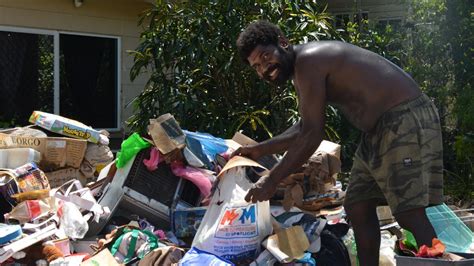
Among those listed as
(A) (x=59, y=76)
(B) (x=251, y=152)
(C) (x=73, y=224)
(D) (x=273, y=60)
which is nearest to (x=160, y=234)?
(C) (x=73, y=224)

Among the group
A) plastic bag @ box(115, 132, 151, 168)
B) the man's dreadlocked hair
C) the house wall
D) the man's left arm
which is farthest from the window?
the man's left arm

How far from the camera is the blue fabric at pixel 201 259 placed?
376 cm

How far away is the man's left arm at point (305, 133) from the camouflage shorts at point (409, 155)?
0.38 meters

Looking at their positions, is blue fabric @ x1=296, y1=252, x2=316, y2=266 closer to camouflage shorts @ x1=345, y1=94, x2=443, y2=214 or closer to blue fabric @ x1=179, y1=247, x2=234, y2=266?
blue fabric @ x1=179, y1=247, x2=234, y2=266

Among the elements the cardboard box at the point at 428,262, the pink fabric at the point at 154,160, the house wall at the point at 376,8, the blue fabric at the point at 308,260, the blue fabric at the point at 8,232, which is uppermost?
the house wall at the point at 376,8

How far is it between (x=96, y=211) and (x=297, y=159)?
6.50 feet

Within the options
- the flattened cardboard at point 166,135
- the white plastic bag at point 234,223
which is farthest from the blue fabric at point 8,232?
the white plastic bag at point 234,223

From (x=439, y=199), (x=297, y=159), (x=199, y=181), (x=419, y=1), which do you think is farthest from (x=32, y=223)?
(x=419, y=1)

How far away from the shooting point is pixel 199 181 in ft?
15.1

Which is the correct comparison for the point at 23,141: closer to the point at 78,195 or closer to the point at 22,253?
the point at 78,195

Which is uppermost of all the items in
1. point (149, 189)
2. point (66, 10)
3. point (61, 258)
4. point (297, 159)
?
point (66, 10)

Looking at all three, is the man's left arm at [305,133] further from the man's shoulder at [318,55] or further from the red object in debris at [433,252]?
the red object in debris at [433,252]

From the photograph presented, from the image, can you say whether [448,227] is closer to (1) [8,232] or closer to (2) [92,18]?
(1) [8,232]

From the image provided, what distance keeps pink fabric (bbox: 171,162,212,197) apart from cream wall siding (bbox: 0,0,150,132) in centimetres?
408
